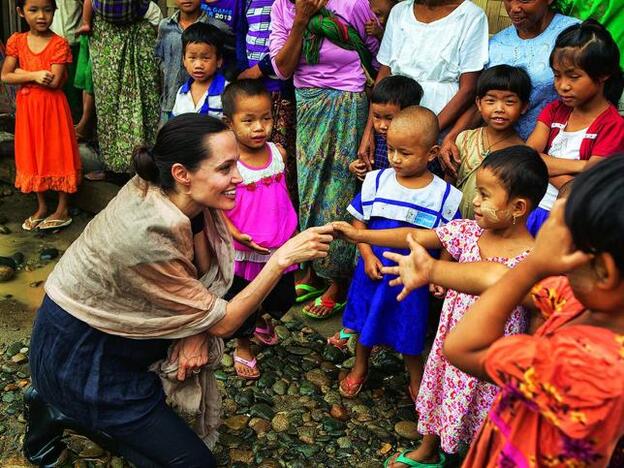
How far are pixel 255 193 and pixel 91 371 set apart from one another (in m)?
1.39

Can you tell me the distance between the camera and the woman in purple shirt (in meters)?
3.96

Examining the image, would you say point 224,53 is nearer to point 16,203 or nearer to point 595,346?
point 16,203

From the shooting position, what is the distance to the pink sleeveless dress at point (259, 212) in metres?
3.48

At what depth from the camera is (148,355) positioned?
260 centimetres

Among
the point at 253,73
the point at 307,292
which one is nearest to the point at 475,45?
the point at 253,73

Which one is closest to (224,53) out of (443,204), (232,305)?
(443,204)

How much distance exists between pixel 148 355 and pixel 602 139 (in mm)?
2326

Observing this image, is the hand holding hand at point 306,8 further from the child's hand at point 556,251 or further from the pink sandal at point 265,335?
the child's hand at point 556,251

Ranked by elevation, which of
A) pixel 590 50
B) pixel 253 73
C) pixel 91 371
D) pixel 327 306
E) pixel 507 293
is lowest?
pixel 327 306

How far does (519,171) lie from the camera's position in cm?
246

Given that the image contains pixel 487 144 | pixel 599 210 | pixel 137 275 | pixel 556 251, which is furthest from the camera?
pixel 487 144

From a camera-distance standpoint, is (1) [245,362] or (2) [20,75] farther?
(2) [20,75]

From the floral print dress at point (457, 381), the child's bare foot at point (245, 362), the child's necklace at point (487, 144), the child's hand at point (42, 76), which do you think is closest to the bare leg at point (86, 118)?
the child's hand at point (42, 76)

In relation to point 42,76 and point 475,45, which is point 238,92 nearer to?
point 475,45
